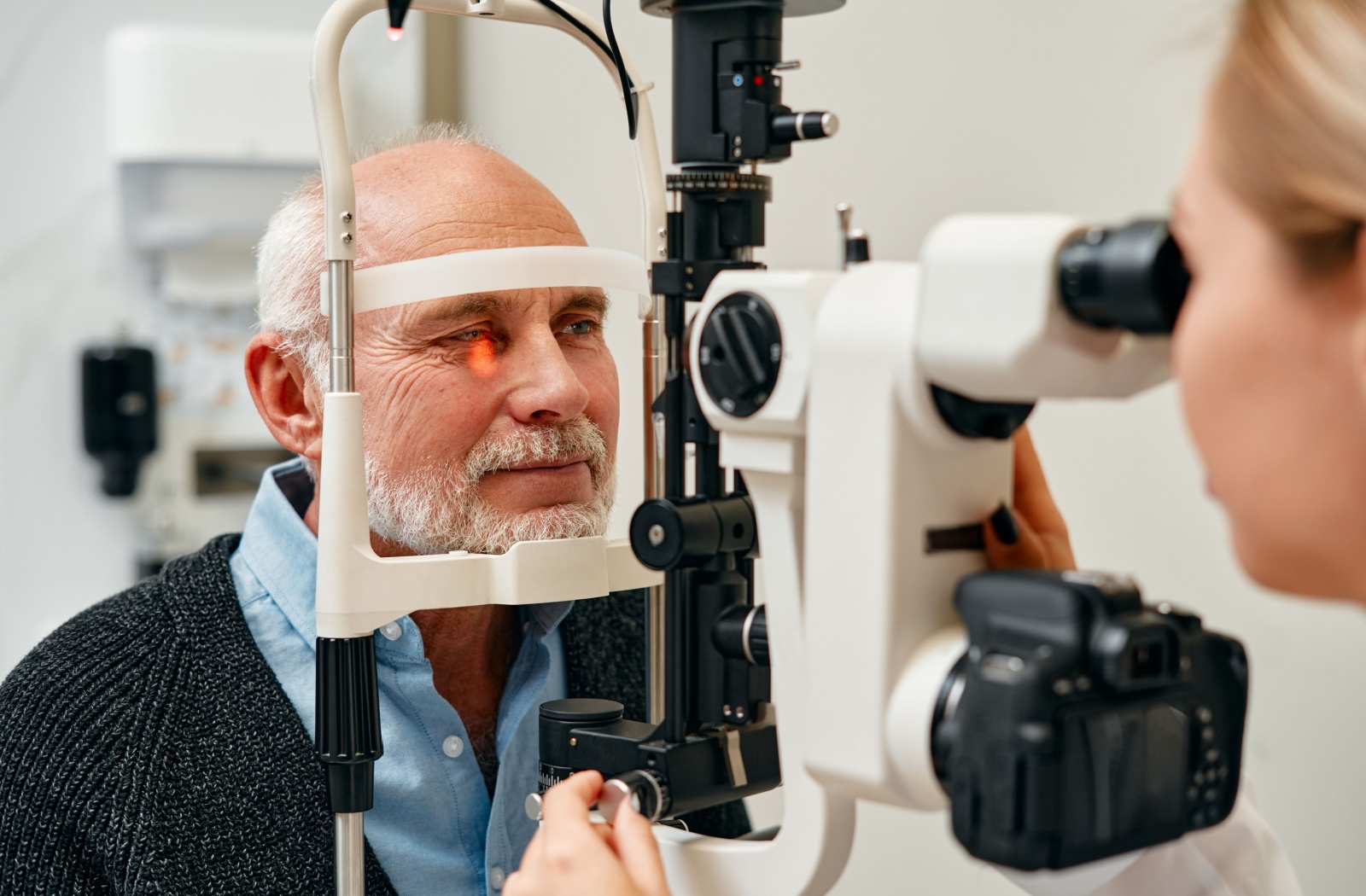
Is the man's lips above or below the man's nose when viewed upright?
below

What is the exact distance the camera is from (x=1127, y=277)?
54cm

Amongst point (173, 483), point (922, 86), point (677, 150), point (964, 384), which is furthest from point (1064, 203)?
point (173, 483)

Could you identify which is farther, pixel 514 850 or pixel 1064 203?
pixel 1064 203

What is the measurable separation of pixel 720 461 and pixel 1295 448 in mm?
310

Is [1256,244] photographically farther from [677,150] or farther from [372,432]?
[372,432]

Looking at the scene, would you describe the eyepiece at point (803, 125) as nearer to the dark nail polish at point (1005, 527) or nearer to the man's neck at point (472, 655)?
the dark nail polish at point (1005, 527)

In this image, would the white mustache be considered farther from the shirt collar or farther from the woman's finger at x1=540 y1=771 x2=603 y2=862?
the woman's finger at x1=540 y1=771 x2=603 y2=862

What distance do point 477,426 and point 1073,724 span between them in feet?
2.13

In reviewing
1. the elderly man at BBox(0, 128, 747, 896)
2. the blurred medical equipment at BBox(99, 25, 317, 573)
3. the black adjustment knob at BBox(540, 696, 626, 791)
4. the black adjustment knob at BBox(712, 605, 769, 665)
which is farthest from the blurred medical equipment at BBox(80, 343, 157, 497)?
the black adjustment knob at BBox(712, 605, 769, 665)

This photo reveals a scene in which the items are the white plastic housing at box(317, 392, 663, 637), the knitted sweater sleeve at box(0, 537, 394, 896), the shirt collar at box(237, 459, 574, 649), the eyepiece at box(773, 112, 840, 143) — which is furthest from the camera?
the shirt collar at box(237, 459, 574, 649)

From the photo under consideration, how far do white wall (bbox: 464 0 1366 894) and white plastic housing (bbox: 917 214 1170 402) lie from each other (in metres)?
0.45

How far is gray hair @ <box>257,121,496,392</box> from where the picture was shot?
1.15m

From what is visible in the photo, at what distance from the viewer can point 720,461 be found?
0.72m

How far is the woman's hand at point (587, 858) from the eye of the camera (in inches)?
26.2
